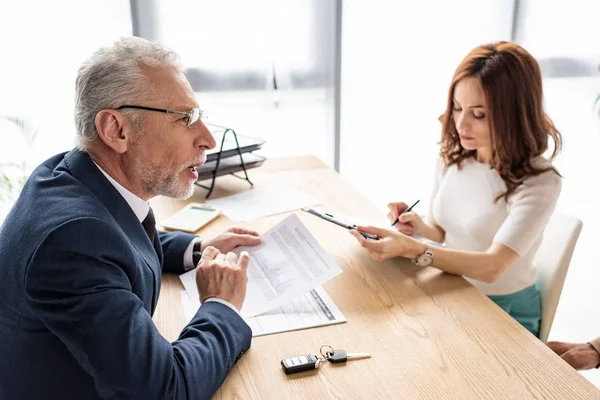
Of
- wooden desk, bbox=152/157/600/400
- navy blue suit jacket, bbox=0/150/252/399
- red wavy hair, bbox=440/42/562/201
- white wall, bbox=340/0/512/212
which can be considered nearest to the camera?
navy blue suit jacket, bbox=0/150/252/399

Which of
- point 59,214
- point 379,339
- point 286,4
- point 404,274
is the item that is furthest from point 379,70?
point 59,214

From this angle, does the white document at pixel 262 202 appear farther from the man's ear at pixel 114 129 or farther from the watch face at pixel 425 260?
the man's ear at pixel 114 129

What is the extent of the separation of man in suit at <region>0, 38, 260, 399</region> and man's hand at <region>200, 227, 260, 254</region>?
0.18 m

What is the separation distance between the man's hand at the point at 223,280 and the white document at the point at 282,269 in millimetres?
103

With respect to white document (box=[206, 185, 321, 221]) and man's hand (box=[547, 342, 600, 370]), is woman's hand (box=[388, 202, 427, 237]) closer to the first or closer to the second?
white document (box=[206, 185, 321, 221])

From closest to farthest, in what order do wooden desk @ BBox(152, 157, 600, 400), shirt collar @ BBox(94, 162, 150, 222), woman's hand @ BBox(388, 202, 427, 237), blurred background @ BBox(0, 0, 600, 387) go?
wooden desk @ BBox(152, 157, 600, 400), shirt collar @ BBox(94, 162, 150, 222), woman's hand @ BBox(388, 202, 427, 237), blurred background @ BBox(0, 0, 600, 387)

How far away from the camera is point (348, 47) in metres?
2.97

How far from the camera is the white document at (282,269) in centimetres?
121

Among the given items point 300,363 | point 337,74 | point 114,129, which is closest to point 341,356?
point 300,363

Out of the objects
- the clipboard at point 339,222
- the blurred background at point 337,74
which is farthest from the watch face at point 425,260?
the blurred background at point 337,74

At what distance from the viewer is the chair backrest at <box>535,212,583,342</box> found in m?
1.52

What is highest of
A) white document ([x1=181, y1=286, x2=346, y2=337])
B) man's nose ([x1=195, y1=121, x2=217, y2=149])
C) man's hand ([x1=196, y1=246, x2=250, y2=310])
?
man's nose ([x1=195, y1=121, x2=217, y2=149])

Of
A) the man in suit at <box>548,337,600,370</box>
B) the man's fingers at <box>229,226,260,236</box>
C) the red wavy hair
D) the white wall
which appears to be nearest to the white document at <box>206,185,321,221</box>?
the man's fingers at <box>229,226,260,236</box>

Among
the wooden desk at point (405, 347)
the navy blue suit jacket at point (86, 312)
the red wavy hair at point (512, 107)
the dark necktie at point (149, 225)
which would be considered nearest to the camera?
the navy blue suit jacket at point (86, 312)
